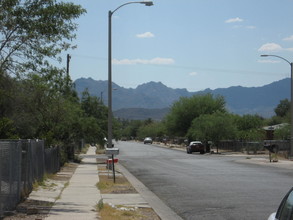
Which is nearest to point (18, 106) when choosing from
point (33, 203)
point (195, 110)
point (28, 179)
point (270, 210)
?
point (28, 179)

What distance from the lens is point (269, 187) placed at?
18109mm

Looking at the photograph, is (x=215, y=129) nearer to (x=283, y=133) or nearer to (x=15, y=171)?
(x=283, y=133)

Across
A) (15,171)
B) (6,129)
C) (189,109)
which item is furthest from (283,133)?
(15,171)

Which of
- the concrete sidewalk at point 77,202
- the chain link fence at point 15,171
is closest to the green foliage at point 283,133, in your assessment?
the concrete sidewalk at point 77,202

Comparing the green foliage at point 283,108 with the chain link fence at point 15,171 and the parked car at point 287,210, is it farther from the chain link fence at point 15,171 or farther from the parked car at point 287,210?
the parked car at point 287,210

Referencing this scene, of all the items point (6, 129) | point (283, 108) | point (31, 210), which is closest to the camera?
point (31, 210)

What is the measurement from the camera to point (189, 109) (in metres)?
80.5

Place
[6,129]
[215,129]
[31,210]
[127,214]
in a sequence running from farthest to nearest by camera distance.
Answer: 1. [215,129]
2. [6,129]
3. [31,210]
4. [127,214]

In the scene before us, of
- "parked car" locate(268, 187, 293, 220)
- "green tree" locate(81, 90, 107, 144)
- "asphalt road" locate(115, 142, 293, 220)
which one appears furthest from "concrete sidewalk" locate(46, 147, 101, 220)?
"green tree" locate(81, 90, 107, 144)

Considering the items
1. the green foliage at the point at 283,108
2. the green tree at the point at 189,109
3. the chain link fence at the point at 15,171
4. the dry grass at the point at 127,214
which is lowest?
the dry grass at the point at 127,214

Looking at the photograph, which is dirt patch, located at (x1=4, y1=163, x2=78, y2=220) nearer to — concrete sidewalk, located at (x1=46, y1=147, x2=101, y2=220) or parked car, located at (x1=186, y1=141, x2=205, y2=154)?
Result: concrete sidewalk, located at (x1=46, y1=147, x2=101, y2=220)

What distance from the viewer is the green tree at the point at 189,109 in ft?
261

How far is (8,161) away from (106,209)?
8.73 ft

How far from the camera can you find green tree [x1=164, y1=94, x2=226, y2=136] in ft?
261
